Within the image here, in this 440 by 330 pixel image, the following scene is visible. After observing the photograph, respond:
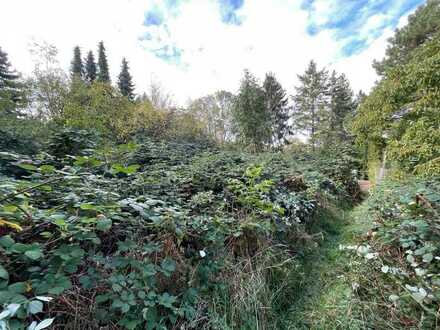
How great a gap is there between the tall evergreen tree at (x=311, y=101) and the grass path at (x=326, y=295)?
51.1ft

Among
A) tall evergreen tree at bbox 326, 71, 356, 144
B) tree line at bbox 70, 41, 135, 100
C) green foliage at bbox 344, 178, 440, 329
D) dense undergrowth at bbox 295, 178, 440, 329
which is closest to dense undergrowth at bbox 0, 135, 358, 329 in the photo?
dense undergrowth at bbox 295, 178, 440, 329

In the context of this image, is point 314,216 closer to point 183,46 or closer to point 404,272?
point 404,272

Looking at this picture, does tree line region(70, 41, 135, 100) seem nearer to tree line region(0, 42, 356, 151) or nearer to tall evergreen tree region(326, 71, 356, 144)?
tree line region(0, 42, 356, 151)

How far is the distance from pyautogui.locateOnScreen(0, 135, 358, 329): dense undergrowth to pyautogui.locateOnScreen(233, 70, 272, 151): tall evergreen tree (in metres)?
8.41

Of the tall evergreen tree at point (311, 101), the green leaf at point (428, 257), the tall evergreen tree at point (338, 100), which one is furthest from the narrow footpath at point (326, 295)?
the tall evergreen tree at point (311, 101)

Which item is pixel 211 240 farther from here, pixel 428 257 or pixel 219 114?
pixel 219 114

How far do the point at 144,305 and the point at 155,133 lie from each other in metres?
6.72

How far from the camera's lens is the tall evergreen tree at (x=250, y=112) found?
34.1ft

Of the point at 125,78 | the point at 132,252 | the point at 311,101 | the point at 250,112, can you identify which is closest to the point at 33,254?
the point at 132,252

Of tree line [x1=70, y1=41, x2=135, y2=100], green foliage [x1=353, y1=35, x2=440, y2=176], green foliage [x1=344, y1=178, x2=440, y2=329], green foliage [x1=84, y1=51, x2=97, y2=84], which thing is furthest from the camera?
green foliage [x1=84, y1=51, x2=97, y2=84]

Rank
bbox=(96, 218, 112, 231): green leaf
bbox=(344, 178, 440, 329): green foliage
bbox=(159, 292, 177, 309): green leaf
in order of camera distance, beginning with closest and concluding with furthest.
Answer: bbox=(96, 218, 112, 231): green leaf, bbox=(159, 292, 177, 309): green leaf, bbox=(344, 178, 440, 329): green foliage

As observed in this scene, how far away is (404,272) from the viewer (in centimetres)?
133

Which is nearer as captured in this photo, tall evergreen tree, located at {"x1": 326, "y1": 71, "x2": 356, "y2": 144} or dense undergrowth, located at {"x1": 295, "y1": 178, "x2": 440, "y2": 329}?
dense undergrowth, located at {"x1": 295, "y1": 178, "x2": 440, "y2": 329}

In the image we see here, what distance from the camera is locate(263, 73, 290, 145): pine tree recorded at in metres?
13.7
